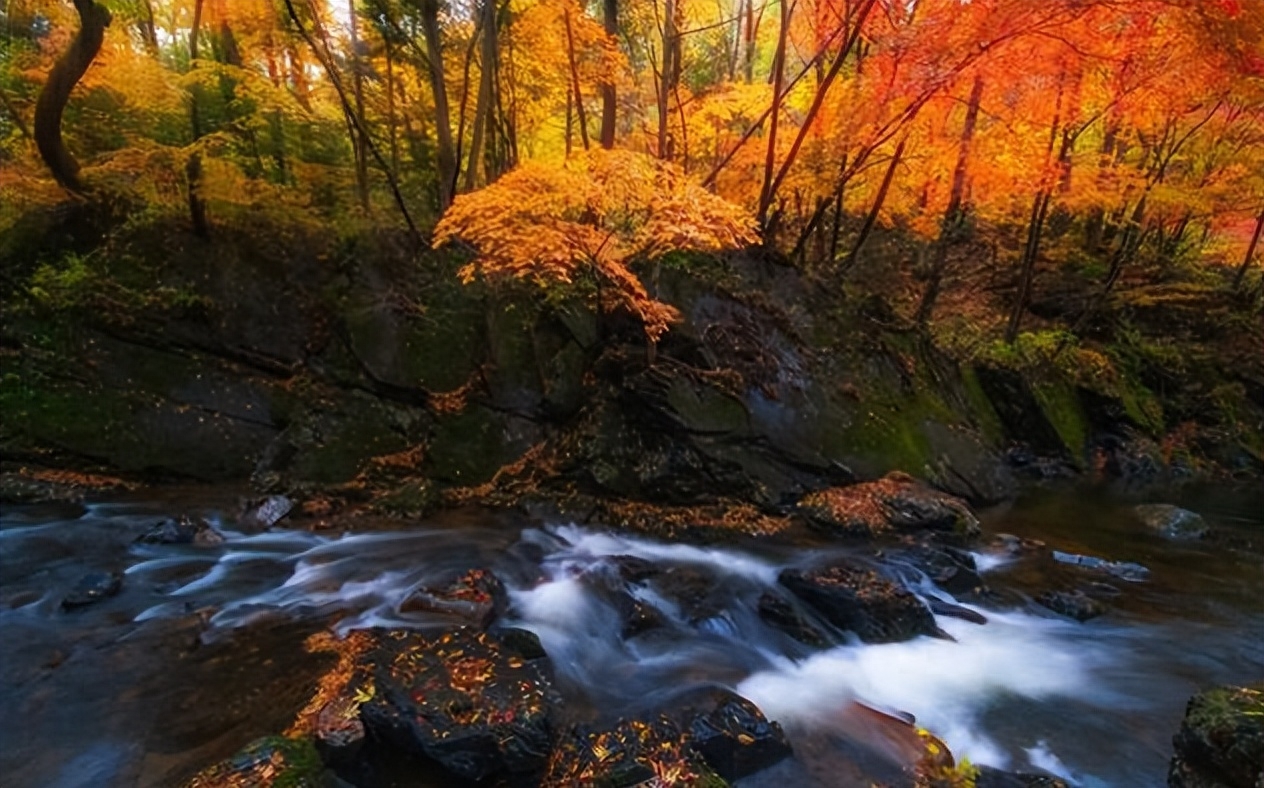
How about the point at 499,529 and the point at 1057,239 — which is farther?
the point at 1057,239

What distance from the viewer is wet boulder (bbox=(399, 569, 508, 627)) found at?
584 centimetres

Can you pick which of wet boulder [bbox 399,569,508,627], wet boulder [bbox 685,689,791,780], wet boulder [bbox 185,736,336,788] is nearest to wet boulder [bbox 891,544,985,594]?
wet boulder [bbox 685,689,791,780]

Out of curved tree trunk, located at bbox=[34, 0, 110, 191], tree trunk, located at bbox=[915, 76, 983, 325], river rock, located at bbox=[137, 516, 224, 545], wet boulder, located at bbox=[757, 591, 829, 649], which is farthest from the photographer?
tree trunk, located at bbox=[915, 76, 983, 325]

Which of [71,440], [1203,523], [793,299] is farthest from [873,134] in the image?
[71,440]

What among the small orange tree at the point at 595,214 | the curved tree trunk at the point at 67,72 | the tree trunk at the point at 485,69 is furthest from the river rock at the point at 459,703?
the curved tree trunk at the point at 67,72

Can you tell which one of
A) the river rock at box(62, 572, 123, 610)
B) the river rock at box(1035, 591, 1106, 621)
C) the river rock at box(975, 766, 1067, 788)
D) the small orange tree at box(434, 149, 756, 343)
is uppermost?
the small orange tree at box(434, 149, 756, 343)

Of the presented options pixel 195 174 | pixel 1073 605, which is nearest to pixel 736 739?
pixel 1073 605

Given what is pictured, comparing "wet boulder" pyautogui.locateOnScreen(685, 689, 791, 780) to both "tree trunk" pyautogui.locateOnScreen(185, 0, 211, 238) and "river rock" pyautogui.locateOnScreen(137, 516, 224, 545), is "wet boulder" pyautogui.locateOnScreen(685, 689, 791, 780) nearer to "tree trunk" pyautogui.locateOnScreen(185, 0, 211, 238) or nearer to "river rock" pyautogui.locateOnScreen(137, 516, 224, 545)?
"river rock" pyautogui.locateOnScreen(137, 516, 224, 545)

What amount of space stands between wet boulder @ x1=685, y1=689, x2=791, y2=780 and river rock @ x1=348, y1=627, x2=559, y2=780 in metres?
1.02

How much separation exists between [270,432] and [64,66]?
555 centimetres

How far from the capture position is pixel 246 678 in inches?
192

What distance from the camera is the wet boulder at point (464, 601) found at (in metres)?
5.84

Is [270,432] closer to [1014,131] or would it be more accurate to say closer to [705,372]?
[705,372]

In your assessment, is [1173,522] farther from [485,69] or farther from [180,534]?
[180,534]
